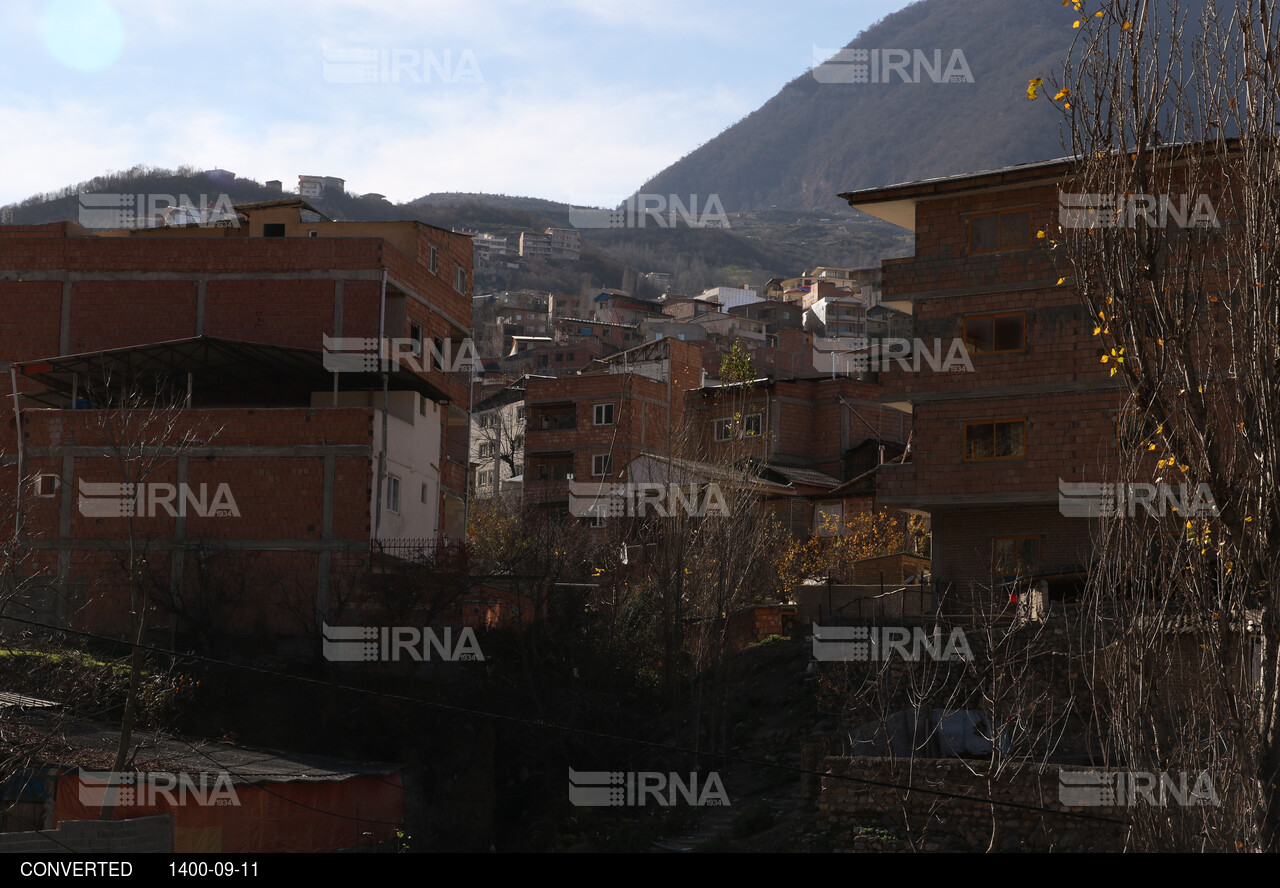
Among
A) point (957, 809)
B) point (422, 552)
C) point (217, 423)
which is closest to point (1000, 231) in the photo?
point (957, 809)

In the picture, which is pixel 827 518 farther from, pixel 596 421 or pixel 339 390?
pixel 339 390

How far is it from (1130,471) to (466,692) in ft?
70.5

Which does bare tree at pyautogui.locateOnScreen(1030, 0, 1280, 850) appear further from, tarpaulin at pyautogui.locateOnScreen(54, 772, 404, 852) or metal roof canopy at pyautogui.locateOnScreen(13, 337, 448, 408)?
metal roof canopy at pyautogui.locateOnScreen(13, 337, 448, 408)

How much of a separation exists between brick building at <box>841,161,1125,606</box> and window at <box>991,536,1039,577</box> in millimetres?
25

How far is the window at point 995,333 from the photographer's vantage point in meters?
30.9

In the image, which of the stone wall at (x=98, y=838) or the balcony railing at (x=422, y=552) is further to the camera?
the balcony railing at (x=422, y=552)

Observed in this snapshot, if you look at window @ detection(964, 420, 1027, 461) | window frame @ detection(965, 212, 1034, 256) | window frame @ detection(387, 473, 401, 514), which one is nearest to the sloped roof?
window frame @ detection(387, 473, 401, 514)

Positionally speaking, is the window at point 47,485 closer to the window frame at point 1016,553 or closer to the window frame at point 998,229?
the window frame at point 1016,553

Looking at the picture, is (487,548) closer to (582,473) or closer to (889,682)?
(582,473)

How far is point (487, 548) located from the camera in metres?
46.3

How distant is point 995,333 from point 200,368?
19.5 m

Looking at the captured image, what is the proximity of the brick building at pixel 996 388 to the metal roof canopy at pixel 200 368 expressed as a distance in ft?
41.6

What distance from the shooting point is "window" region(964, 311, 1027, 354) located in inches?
1216

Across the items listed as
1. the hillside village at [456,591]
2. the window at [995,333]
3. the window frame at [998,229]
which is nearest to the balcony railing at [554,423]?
the hillside village at [456,591]
